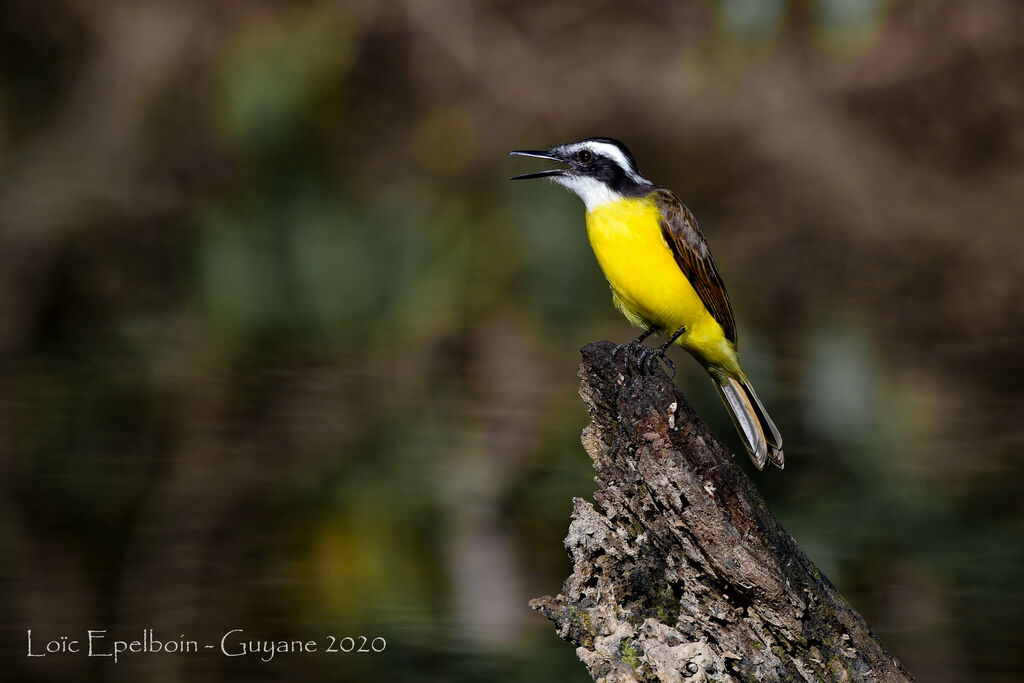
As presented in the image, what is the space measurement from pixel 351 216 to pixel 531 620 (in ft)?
13.5

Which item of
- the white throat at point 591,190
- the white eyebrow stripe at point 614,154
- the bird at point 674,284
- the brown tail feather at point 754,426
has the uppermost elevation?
the white eyebrow stripe at point 614,154

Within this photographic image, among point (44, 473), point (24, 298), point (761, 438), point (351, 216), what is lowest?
point (761, 438)

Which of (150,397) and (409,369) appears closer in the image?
(150,397)

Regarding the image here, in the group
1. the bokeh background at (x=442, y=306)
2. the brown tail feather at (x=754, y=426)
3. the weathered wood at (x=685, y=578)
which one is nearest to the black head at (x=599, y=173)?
the brown tail feather at (x=754, y=426)

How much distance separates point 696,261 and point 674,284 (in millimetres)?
93

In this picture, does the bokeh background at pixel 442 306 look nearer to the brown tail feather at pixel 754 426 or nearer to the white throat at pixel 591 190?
the brown tail feather at pixel 754 426

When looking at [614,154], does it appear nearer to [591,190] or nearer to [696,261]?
[591,190]

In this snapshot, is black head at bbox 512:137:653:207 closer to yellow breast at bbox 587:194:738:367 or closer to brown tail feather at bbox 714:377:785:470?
yellow breast at bbox 587:194:738:367

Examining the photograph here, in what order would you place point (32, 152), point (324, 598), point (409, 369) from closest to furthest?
point (324, 598), point (409, 369), point (32, 152)

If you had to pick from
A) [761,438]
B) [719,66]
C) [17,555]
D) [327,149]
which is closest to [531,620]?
[761,438]

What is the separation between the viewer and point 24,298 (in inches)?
296

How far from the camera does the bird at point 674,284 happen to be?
335 centimetres

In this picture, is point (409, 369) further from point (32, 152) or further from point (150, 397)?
point (32, 152)

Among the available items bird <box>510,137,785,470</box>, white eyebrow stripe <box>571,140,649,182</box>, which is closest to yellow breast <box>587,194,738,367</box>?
bird <box>510,137,785,470</box>
